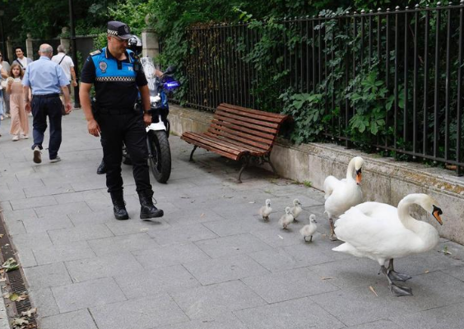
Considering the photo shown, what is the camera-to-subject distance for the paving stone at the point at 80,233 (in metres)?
6.43

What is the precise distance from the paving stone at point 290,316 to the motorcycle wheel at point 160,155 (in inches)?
166

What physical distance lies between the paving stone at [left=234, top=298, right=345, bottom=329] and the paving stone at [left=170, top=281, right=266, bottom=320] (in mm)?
119

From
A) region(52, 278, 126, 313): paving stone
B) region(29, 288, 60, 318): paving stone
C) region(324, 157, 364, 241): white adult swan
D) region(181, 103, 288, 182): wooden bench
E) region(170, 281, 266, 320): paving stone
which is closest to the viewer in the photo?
region(170, 281, 266, 320): paving stone

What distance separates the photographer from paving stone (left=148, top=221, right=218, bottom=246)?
627 centimetres

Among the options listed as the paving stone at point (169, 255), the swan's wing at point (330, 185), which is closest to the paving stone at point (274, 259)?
the paving stone at point (169, 255)

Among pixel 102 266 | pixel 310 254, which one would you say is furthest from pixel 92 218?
pixel 310 254

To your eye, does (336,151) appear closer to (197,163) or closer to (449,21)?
(449,21)

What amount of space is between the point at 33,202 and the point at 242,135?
296 cm

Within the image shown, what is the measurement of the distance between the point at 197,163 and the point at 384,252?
219 inches

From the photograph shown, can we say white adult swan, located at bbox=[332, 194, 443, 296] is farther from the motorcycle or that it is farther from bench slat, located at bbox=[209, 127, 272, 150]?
the motorcycle

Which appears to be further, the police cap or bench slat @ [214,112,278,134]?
bench slat @ [214,112,278,134]

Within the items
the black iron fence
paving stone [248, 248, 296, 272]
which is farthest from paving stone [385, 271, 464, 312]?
the black iron fence

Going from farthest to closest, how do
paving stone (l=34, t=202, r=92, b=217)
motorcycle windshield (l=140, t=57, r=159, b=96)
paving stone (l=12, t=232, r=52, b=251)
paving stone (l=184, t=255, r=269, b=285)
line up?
1. motorcycle windshield (l=140, t=57, r=159, b=96)
2. paving stone (l=34, t=202, r=92, b=217)
3. paving stone (l=12, t=232, r=52, b=251)
4. paving stone (l=184, t=255, r=269, b=285)

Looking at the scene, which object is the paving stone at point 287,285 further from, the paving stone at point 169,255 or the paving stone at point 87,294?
the paving stone at point 87,294
